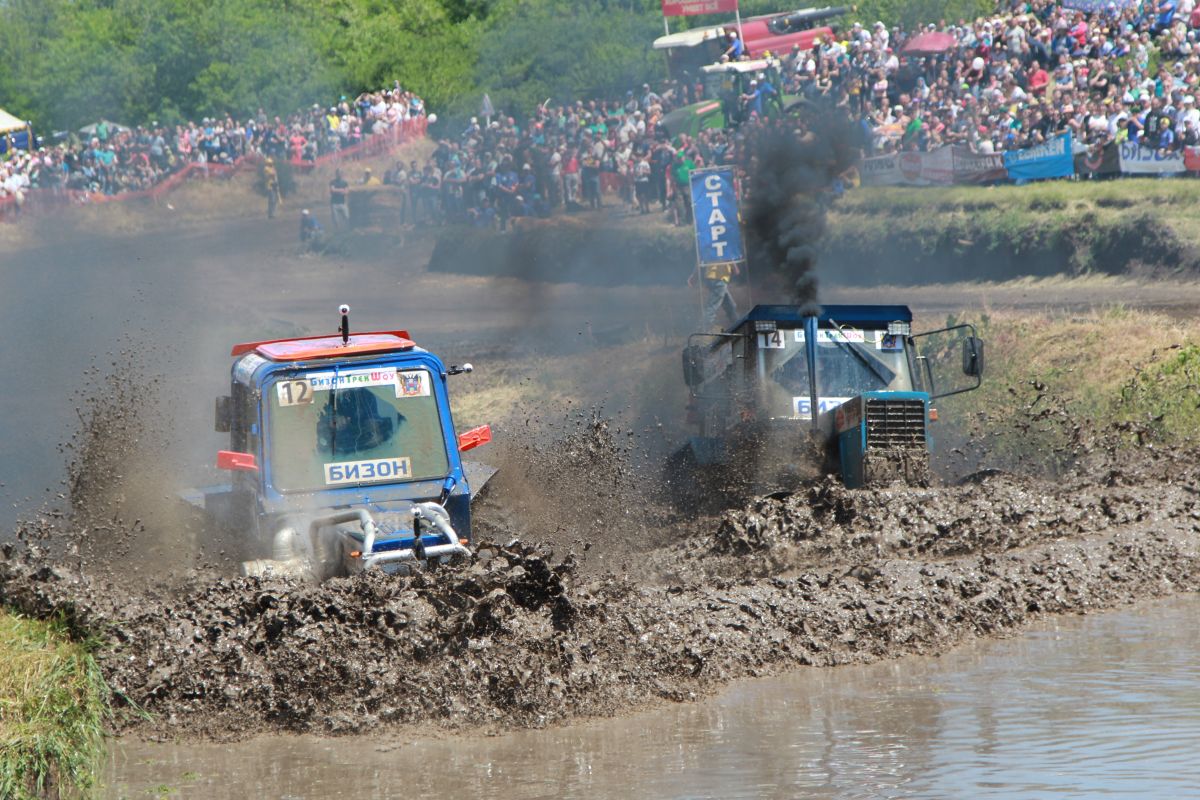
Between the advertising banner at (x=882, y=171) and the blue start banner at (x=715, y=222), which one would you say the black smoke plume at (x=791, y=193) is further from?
the advertising banner at (x=882, y=171)

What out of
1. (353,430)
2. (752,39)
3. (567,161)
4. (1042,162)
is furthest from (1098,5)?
(353,430)

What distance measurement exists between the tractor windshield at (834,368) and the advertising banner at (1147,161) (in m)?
15.1

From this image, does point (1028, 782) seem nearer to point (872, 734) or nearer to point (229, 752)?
point (872, 734)

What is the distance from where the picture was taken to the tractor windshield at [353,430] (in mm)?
10531

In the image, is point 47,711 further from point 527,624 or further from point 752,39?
point 752,39

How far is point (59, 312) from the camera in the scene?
1070 inches

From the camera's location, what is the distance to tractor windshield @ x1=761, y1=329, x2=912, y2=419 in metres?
14.7

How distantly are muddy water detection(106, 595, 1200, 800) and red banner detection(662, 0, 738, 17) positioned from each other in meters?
27.2

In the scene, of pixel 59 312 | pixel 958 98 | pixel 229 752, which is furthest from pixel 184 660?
pixel 958 98

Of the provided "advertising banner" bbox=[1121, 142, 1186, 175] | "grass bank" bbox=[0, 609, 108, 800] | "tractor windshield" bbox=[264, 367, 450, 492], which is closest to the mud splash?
"grass bank" bbox=[0, 609, 108, 800]

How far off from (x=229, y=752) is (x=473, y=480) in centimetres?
547

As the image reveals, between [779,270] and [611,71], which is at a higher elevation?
[611,71]

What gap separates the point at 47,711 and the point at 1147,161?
24520 mm

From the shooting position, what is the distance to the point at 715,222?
20.6 meters
